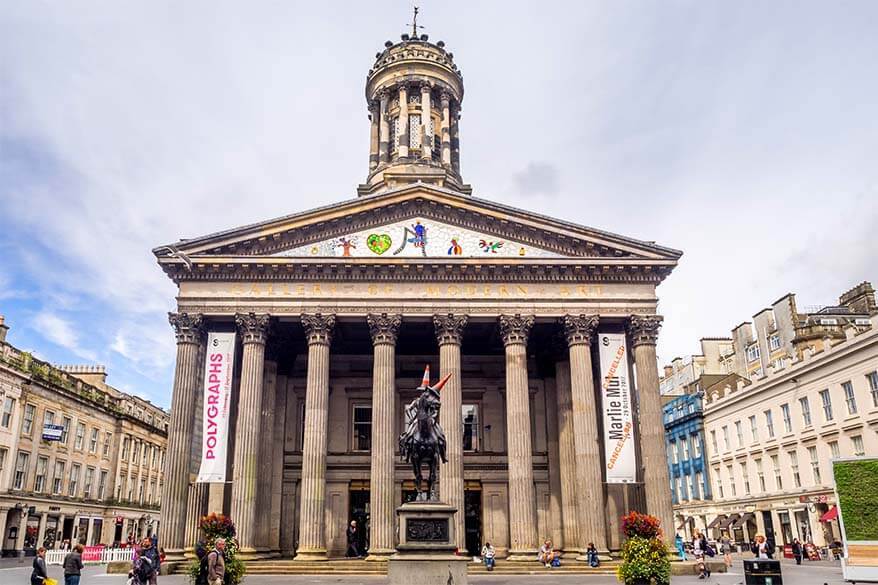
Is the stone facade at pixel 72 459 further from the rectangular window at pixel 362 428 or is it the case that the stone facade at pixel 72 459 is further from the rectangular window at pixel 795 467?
the rectangular window at pixel 795 467

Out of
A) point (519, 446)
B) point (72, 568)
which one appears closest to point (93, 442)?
point (519, 446)

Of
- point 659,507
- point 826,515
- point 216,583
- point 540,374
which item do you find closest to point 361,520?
point 540,374

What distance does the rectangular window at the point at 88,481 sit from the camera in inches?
1971

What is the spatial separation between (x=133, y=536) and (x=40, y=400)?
19.1m

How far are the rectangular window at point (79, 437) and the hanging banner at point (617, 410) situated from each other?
3713 cm

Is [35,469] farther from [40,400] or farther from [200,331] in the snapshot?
[200,331]

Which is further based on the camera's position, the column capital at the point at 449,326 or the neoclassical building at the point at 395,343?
the column capital at the point at 449,326

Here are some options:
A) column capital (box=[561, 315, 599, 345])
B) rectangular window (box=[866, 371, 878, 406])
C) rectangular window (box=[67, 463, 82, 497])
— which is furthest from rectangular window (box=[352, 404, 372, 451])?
rectangular window (box=[866, 371, 878, 406])

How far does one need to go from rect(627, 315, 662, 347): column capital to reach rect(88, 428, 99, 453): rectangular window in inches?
1567

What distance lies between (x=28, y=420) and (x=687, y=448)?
4929 cm

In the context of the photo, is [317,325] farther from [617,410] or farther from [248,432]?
[617,410]

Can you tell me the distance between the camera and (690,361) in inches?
2889

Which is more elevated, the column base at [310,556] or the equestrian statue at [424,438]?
the equestrian statue at [424,438]

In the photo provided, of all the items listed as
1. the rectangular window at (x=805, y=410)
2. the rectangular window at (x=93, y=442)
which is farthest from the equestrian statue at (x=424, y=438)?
the rectangular window at (x=93, y=442)
